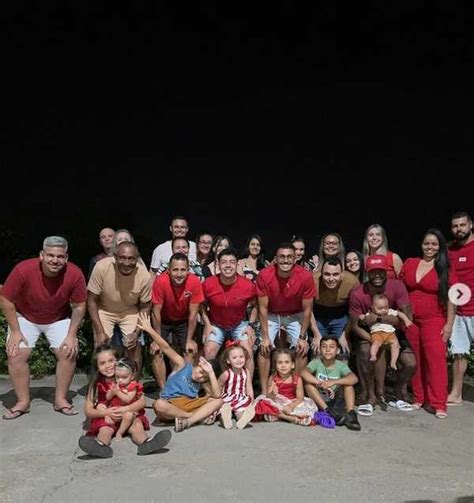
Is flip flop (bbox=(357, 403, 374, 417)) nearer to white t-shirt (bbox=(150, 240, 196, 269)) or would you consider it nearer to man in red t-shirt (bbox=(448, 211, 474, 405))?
man in red t-shirt (bbox=(448, 211, 474, 405))

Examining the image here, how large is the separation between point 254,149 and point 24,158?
3.60 metres

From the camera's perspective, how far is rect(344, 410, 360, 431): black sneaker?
5125 mm

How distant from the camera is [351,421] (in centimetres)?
517

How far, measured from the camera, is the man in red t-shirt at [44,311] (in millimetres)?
5461

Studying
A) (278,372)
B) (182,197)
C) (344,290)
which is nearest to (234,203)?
(182,197)

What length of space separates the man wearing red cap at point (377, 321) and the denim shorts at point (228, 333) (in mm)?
986

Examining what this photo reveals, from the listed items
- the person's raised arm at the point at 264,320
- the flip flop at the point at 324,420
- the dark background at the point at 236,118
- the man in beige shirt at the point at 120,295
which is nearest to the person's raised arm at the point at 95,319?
the man in beige shirt at the point at 120,295

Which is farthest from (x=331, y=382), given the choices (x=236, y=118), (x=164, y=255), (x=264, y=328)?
(x=236, y=118)

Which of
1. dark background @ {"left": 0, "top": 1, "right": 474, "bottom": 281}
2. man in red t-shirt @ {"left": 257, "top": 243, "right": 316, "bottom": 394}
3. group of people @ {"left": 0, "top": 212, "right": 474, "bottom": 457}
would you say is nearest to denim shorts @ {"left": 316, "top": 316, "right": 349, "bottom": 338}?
group of people @ {"left": 0, "top": 212, "right": 474, "bottom": 457}

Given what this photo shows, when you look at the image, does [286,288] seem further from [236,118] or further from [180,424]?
[236,118]

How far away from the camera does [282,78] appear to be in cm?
1041

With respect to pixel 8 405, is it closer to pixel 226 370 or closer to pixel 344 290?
pixel 226 370

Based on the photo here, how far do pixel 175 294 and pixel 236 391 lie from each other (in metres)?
1.05

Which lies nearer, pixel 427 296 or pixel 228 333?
pixel 427 296
